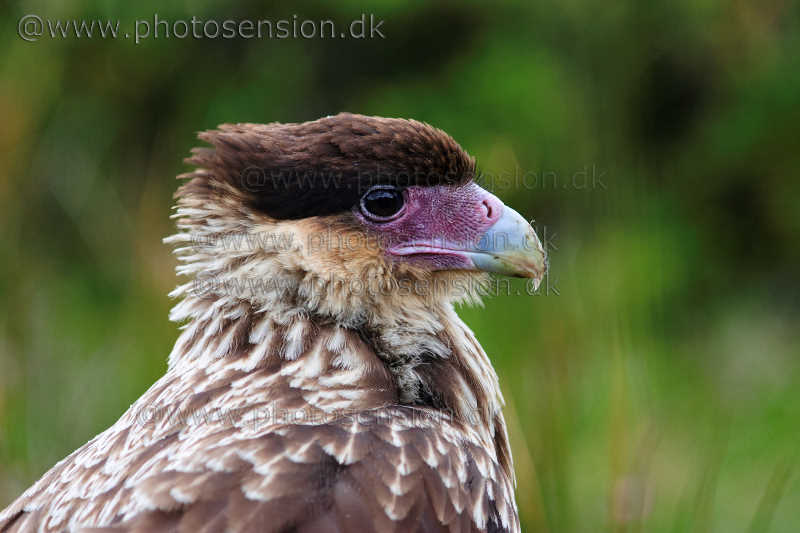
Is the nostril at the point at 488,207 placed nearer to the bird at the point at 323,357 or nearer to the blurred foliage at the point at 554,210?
the bird at the point at 323,357

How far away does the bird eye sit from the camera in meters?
2.95

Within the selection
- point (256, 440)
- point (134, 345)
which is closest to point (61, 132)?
point (134, 345)

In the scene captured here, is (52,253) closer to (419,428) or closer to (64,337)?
(64,337)

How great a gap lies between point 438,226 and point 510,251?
0.86ft

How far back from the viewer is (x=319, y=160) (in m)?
2.79

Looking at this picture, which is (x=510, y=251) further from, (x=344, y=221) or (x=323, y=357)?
(x=323, y=357)

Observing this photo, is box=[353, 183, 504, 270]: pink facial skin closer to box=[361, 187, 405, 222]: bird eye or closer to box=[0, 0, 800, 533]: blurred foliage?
box=[361, 187, 405, 222]: bird eye

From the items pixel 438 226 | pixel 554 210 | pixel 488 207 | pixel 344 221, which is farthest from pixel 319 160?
pixel 554 210

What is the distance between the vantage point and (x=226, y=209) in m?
2.94

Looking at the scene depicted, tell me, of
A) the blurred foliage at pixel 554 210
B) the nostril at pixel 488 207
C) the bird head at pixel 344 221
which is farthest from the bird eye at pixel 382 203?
the blurred foliage at pixel 554 210

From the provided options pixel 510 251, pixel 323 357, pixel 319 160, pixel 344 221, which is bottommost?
pixel 323 357

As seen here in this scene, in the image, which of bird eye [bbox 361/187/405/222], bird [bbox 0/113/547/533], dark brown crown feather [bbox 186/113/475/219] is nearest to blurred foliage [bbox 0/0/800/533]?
bird [bbox 0/113/547/533]

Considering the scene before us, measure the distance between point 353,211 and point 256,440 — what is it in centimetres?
87

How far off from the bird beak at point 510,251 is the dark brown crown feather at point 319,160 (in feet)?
0.96
